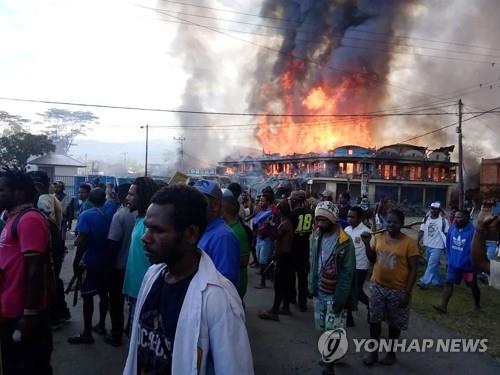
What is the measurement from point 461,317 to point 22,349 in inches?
234

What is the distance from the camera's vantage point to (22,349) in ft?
9.00

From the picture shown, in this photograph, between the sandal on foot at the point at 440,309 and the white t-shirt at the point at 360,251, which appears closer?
the white t-shirt at the point at 360,251

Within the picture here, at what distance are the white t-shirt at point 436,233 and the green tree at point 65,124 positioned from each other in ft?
300

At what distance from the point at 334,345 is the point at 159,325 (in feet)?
10.3

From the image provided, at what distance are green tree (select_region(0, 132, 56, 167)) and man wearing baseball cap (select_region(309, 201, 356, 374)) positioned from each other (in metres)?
37.6

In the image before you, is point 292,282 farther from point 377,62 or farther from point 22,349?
point 377,62

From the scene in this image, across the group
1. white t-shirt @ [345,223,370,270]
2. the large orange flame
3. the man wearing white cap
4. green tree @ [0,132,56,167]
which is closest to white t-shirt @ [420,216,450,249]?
the man wearing white cap

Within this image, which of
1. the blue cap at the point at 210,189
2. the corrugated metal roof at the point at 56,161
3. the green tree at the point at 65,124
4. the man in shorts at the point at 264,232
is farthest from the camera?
the green tree at the point at 65,124

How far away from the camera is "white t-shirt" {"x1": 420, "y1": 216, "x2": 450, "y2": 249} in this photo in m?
8.20

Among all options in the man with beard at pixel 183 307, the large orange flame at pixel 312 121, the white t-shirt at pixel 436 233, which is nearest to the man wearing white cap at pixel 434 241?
the white t-shirt at pixel 436 233

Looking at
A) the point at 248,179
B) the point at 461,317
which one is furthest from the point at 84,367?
the point at 248,179

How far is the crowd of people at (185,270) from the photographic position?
1.60m

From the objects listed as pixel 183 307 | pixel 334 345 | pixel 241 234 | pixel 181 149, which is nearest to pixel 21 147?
pixel 181 149

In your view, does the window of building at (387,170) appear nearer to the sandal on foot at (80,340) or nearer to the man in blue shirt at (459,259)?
the man in blue shirt at (459,259)
